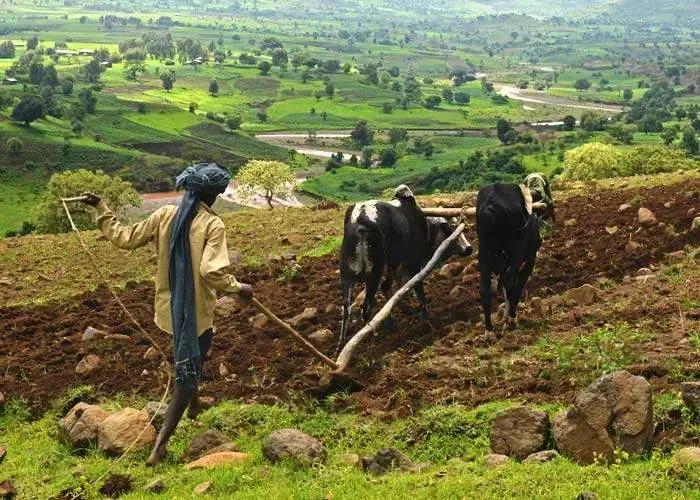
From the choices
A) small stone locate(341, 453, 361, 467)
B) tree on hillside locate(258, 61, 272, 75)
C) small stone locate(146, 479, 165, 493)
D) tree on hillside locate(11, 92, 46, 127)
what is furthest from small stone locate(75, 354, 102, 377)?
tree on hillside locate(258, 61, 272, 75)

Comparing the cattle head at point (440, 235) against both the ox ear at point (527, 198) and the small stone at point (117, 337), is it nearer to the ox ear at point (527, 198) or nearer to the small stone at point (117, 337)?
the ox ear at point (527, 198)

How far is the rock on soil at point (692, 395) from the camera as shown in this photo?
670 cm

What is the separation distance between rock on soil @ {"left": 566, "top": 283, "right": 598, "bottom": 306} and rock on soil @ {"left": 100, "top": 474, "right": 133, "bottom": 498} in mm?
6183

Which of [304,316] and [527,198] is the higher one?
[527,198]

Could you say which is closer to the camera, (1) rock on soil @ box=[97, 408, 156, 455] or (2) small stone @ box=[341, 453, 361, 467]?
(2) small stone @ box=[341, 453, 361, 467]

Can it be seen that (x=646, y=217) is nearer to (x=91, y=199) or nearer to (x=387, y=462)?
(x=387, y=462)

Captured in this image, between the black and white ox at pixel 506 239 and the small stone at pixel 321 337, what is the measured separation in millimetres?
1961

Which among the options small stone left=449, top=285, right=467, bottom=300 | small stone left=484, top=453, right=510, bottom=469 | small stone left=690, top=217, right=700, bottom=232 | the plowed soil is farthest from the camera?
small stone left=690, top=217, right=700, bottom=232

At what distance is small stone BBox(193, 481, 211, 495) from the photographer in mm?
6664

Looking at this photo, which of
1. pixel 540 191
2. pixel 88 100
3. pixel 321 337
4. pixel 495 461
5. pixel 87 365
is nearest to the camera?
pixel 495 461

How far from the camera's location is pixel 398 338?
415 inches

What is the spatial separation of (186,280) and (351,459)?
6.95ft

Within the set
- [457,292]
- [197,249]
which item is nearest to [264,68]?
[457,292]

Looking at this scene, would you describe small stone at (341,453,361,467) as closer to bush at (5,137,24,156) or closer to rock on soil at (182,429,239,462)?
rock on soil at (182,429,239,462)
